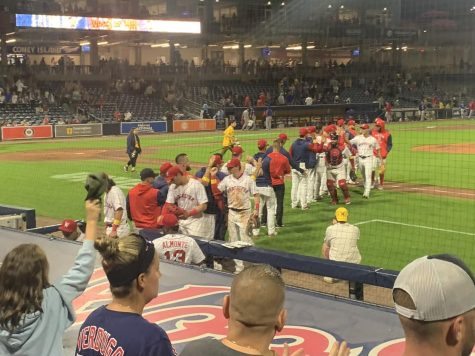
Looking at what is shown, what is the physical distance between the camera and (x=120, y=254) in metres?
3.04

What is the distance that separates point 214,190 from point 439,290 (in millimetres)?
8376

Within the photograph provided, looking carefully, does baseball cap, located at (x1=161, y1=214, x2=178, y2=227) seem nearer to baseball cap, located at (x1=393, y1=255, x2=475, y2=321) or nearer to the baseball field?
the baseball field

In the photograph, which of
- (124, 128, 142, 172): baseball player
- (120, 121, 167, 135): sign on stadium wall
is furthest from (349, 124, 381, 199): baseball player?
(120, 121, 167, 135): sign on stadium wall

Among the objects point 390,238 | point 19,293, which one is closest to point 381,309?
point 19,293

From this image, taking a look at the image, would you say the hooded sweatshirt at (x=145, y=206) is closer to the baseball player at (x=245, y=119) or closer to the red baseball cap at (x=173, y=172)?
the red baseball cap at (x=173, y=172)

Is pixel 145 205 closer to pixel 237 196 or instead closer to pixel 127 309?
pixel 237 196

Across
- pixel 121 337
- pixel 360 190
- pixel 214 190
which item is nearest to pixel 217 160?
pixel 214 190

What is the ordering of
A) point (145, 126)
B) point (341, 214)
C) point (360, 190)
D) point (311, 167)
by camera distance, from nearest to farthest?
point (341, 214) → point (311, 167) → point (360, 190) → point (145, 126)

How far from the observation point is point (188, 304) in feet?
20.2

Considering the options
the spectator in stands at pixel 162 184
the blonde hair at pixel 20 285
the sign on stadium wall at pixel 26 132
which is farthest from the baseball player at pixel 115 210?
the sign on stadium wall at pixel 26 132

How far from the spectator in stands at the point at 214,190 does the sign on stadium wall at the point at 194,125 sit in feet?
100

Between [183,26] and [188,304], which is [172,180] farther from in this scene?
[183,26]

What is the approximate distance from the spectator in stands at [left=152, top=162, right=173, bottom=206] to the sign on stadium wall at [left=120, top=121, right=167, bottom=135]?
29.4 meters

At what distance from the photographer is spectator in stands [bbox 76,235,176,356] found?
277cm
